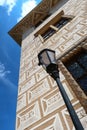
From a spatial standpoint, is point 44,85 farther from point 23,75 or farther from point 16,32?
point 16,32

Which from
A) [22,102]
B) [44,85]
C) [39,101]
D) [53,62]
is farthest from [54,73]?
[22,102]

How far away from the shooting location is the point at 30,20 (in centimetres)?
818

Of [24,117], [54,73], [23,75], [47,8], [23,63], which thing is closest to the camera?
[54,73]

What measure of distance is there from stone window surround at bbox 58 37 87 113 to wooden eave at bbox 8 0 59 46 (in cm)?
486

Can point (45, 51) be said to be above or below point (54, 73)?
above

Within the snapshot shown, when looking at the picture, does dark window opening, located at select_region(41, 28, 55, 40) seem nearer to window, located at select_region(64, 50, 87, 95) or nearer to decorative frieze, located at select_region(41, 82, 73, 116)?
window, located at select_region(64, 50, 87, 95)

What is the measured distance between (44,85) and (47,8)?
527cm

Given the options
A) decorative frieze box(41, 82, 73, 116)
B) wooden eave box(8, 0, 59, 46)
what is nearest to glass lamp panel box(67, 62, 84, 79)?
decorative frieze box(41, 82, 73, 116)

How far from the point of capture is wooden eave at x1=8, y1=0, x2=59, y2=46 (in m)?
7.98

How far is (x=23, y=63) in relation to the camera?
502 centimetres

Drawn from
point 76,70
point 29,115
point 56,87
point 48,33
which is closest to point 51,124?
point 29,115

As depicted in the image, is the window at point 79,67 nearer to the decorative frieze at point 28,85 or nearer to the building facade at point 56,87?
the building facade at point 56,87

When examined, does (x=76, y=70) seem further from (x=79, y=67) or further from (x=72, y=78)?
(x=72, y=78)

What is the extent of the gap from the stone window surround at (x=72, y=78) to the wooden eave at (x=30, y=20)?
4.86 meters
